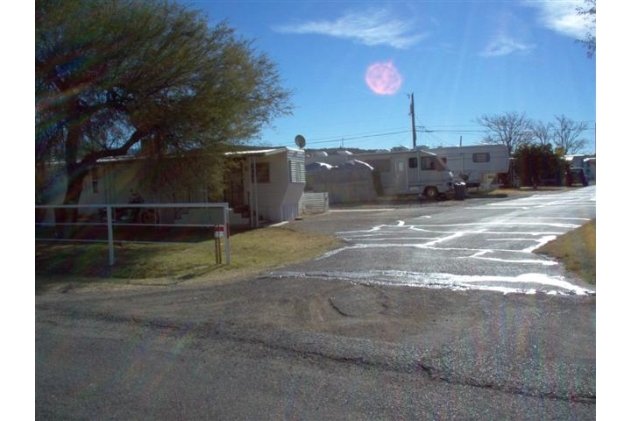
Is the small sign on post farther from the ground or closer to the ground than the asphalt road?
farther from the ground

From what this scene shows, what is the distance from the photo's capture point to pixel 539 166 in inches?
2210

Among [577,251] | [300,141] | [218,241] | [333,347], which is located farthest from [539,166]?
[333,347]

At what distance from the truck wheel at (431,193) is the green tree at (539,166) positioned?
77.6 ft

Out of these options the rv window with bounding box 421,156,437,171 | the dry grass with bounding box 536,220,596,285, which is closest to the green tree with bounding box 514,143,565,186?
the rv window with bounding box 421,156,437,171

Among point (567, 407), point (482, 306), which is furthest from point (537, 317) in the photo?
point (567, 407)

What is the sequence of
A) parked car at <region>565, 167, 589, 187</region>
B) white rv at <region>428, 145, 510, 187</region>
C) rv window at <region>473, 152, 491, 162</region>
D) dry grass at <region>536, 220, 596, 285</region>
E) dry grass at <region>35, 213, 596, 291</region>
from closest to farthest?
dry grass at <region>536, 220, 596, 285</region>
dry grass at <region>35, 213, 596, 291</region>
white rv at <region>428, 145, 510, 187</region>
rv window at <region>473, 152, 491, 162</region>
parked car at <region>565, 167, 589, 187</region>

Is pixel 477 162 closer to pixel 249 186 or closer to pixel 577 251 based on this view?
pixel 249 186

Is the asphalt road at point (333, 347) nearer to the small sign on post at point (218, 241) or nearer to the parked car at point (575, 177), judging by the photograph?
the small sign on post at point (218, 241)

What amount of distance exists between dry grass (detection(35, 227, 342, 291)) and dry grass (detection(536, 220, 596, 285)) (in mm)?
5163

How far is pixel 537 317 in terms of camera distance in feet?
23.7

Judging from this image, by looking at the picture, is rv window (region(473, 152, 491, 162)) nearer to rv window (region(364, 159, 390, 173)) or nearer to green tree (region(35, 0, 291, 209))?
rv window (region(364, 159, 390, 173))

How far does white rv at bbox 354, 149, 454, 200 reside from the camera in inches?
1406

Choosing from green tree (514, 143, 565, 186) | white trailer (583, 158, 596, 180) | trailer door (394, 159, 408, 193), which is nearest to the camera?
trailer door (394, 159, 408, 193)

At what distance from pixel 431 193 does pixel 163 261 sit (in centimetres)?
2461
